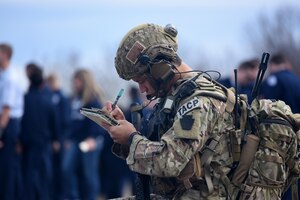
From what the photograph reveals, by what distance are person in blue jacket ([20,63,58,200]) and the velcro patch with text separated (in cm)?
618

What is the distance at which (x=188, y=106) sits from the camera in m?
4.26

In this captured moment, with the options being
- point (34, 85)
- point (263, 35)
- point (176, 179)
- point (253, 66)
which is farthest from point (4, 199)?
point (263, 35)

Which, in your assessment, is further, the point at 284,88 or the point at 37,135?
the point at 37,135

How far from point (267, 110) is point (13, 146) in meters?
6.22

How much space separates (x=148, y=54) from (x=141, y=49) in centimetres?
5

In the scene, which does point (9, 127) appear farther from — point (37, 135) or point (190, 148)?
point (190, 148)

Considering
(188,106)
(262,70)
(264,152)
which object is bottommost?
(264,152)

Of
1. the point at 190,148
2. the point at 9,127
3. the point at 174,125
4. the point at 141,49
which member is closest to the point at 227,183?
the point at 190,148

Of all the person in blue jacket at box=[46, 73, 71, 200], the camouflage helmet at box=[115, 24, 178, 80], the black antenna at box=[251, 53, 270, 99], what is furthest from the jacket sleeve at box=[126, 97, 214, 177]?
the person in blue jacket at box=[46, 73, 71, 200]

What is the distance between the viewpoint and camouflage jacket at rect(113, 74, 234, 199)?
4203 mm

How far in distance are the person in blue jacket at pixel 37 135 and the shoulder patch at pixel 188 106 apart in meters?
6.44

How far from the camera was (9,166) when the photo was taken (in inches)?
406

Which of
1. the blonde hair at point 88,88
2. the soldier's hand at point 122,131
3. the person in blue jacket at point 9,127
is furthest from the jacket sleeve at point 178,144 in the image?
the blonde hair at point 88,88

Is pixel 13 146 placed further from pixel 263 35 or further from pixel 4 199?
pixel 263 35
